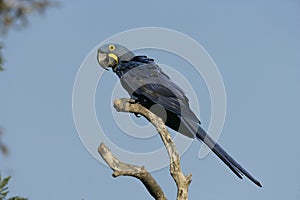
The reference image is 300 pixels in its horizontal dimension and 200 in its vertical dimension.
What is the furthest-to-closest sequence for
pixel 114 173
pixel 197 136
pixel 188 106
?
pixel 188 106, pixel 197 136, pixel 114 173

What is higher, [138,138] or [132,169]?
[138,138]

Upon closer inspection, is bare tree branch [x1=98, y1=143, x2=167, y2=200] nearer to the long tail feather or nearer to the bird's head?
the long tail feather

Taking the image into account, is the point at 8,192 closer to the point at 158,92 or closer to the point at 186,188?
the point at 186,188

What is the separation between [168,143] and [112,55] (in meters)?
2.51

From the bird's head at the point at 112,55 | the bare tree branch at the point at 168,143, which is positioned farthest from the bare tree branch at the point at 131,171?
the bird's head at the point at 112,55

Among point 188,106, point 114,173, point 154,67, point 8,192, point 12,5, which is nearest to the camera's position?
point 12,5

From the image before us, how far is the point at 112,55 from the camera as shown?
7.70 m

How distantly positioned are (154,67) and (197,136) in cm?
150

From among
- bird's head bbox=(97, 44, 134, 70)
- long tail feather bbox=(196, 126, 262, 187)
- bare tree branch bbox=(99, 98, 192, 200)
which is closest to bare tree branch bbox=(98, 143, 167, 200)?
bare tree branch bbox=(99, 98, 192, 200)

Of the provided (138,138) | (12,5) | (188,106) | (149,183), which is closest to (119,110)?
(138,138)

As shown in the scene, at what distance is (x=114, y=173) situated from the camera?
517 centimetres

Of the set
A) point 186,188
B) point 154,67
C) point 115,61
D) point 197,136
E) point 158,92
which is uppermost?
point 115,61

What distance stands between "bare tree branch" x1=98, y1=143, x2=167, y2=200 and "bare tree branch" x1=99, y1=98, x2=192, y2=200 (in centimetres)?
3

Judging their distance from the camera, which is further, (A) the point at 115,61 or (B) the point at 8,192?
(A) the point at 115,61
